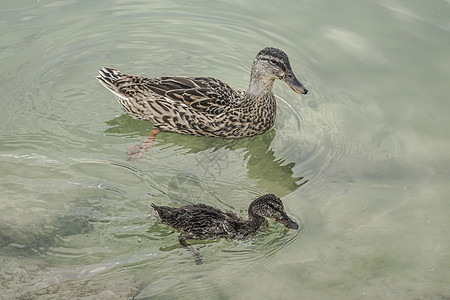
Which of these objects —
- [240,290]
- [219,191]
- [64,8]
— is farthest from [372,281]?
[64,8]

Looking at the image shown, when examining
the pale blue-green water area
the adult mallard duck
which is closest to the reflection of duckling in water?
the pale blue-green water area

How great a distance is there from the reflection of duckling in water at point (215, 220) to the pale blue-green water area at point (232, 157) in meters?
0.11

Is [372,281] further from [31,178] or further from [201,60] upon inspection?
[201,60]

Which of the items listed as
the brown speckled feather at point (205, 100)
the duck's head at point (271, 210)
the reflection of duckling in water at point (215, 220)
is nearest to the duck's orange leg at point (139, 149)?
the brown speckled feather at point (205, 100)

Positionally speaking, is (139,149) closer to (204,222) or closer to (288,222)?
(204,222)

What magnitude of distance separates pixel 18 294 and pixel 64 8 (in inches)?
192

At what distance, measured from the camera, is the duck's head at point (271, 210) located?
503 cm

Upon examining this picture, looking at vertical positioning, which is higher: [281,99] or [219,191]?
[281,99]

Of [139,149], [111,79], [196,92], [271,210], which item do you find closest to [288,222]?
[271,210]

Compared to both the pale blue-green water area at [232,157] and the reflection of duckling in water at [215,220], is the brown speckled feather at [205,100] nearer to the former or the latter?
the pale blue-green water area at [232,157]

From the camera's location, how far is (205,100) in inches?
254

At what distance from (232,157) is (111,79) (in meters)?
1.69

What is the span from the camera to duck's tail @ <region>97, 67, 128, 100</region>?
6656 mm

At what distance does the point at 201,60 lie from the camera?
25.0 ft
